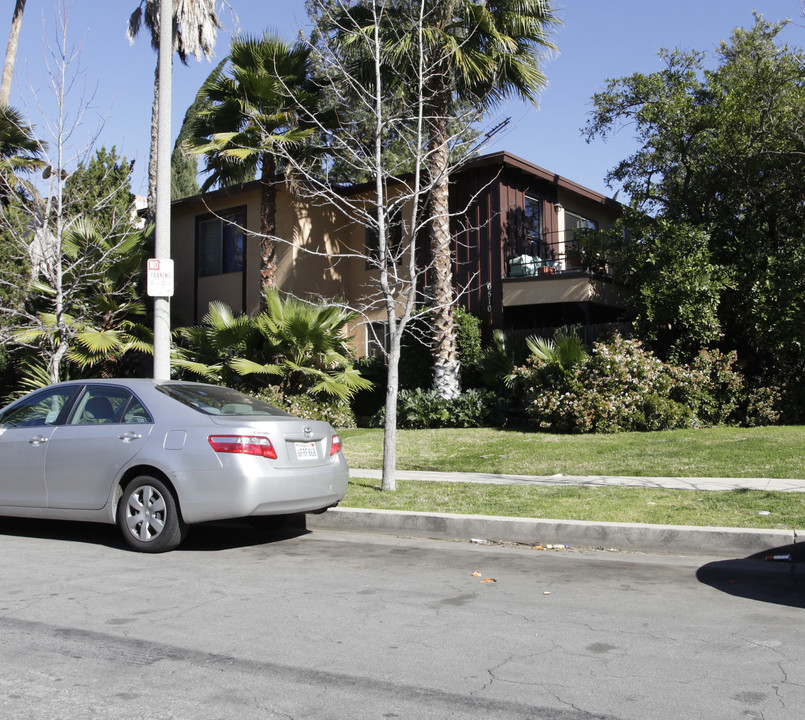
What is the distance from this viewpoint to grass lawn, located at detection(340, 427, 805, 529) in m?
7.94

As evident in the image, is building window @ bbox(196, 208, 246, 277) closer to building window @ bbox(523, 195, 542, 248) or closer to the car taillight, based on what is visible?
building window @ bbox(523, 195, 542, 248)

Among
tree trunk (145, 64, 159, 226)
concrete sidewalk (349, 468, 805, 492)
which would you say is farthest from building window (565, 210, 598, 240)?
concrete sidewalk (349, 468, 805, 492)

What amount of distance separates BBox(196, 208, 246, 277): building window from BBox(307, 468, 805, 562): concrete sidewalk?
1560cm

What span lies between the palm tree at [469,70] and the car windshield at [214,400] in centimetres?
830

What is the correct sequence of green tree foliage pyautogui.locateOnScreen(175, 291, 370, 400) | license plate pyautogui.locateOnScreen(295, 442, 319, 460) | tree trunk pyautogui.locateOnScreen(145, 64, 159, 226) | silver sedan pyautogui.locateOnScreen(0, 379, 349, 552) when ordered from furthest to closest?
tree trunk pyautogui.locateOnScreen(145, 64, 159, 226), green tree foliage pyautogui.locateOnScreen(175, 291, 370, 400), license plate pyautogui.locateOnScreen(295, 442, 319, 460), silver sedan pyautogui.locateOnScreen(0, 379, 349, 552)

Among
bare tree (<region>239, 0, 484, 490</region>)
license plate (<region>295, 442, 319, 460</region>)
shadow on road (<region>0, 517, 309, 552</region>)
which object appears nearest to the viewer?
license plate (<region>295, 442, 319, 460</region>)

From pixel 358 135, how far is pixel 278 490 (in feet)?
33.2

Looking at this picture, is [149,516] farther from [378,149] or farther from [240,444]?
[378,149]

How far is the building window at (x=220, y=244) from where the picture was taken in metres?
22.6

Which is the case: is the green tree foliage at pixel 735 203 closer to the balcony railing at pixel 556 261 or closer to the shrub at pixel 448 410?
the balcony railing at pixel 556 261

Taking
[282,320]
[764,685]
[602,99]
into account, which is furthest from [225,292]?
[764,685]

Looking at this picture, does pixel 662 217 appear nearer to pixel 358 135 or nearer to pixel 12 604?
pixel 358 135

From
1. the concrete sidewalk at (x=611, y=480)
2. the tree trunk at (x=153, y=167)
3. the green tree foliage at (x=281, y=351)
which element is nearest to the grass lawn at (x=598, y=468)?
the concrete sidewalk at (x=611, y=480)

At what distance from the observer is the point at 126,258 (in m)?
18.2
